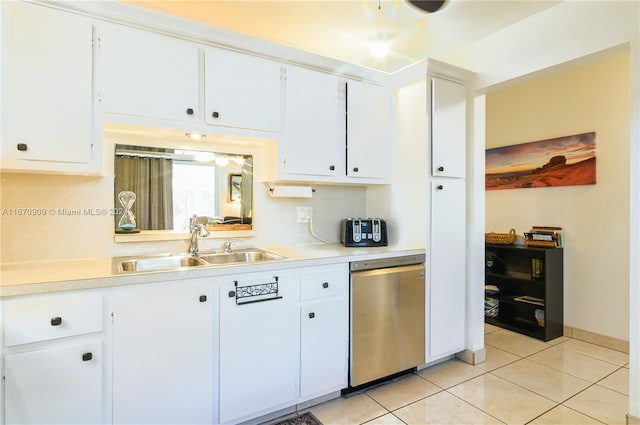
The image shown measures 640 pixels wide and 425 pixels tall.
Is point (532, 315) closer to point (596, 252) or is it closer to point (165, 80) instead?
point (596, 252)

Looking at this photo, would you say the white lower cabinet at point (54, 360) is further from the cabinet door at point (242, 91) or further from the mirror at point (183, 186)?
the cabinet door at point (242, 91)

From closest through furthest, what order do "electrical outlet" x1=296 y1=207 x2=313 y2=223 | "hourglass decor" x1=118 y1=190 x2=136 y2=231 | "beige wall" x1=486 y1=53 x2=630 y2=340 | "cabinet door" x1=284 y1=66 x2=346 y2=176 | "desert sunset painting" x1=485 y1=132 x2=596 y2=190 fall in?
"hourglass decor" x1=118 y1=190 x2=136 y2=231 → "cabinet door" x1=284 y1=66 x2=346 y2=176 → "electrical outlet" x1=296 y1=207 x2=313 y2=223 → "beige wall" x1=486 y1=53 x2=630 y2=340 → "desert sunset painting" x1=485 y1=132 x2=596 y2=190

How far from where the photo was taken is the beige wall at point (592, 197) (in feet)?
9.55

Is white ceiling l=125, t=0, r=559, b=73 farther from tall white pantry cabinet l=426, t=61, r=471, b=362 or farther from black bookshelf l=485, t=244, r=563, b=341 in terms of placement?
black bookshelf l=485, t=244, r=563, b=341

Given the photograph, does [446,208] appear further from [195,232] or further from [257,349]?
[195,232]

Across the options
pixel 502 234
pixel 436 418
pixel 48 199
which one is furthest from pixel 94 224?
pixel 502 234

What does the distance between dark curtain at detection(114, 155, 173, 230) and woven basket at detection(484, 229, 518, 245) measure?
10.7 ft

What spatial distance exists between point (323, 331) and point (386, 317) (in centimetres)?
48

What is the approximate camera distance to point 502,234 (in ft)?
12.1

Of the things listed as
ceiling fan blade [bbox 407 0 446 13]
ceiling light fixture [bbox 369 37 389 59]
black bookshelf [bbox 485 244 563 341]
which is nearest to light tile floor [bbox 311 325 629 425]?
black bookshelf [bbox 485 244 563 341]

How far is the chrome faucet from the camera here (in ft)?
7.33

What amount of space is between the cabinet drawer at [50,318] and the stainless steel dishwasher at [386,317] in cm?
142

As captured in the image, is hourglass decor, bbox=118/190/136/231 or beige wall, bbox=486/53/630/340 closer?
hourglass decor, bbox=118/190/136/231

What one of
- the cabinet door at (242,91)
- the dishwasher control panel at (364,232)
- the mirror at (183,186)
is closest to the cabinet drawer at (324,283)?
the dishwasher control panel at (364,232)
